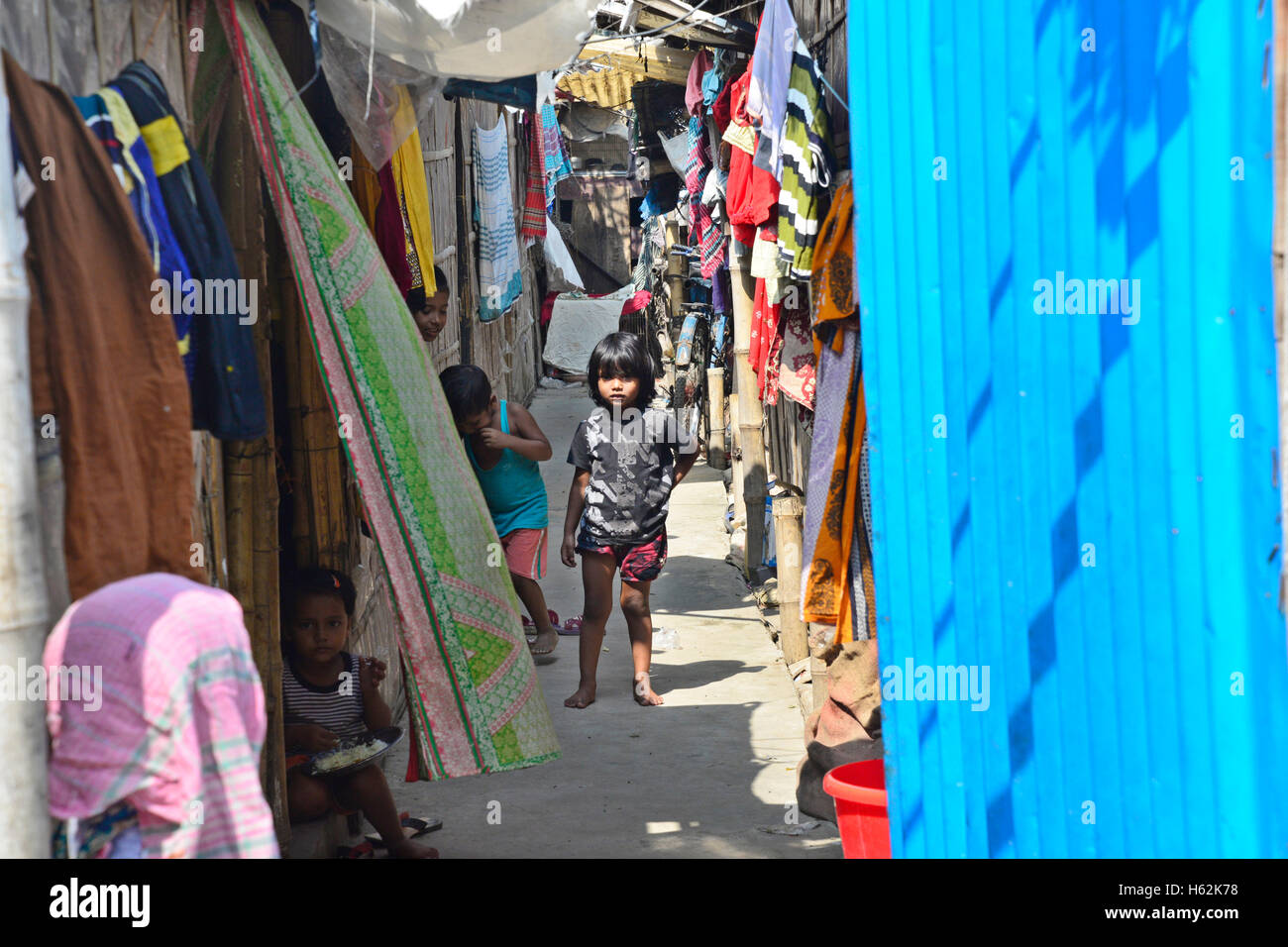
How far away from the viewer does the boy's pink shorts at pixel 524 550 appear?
6215 millimetres

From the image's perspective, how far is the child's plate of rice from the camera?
3801mm

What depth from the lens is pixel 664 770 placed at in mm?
5039

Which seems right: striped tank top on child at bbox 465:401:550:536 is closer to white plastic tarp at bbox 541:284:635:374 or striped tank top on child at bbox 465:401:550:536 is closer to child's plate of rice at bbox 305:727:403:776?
child's plate of rice at bbox 305:727:403:776

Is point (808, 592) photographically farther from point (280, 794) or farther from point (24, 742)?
point (24, 742)

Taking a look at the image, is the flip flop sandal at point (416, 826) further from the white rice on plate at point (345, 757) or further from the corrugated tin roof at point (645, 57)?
the corrugated tin roof at point (645, 57)

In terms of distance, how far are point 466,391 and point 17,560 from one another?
3725 millimetres

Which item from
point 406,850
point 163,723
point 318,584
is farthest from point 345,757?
point 163,723

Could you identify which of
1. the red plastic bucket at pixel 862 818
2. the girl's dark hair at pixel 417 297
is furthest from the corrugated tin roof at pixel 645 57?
the red plastic bucket at pixel 862 818

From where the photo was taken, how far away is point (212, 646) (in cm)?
175

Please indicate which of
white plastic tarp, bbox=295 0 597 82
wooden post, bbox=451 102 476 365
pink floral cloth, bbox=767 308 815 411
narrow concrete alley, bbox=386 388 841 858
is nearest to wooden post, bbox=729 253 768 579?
narrow concrete alley, bbox=386 388 841 858
